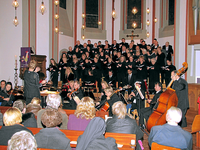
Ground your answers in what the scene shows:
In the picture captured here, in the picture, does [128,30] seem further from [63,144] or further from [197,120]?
[63,144]

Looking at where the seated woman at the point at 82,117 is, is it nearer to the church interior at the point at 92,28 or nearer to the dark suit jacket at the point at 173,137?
the dark suit jacket at the point at 173,137

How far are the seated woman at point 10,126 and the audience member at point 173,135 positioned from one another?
1701 millimetres

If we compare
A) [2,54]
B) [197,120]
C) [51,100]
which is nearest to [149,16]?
[2,54]

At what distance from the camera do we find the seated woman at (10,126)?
2.62 metres

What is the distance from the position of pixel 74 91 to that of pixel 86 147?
416 cm

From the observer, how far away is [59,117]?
2615mm

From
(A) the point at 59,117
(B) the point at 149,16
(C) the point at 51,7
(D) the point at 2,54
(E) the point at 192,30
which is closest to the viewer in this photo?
(A) the point at 59,117

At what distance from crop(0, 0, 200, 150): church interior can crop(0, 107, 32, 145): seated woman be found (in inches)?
121

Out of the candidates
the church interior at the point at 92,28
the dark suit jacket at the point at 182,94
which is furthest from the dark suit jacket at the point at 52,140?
the dark suit jacket at the point at 182,94

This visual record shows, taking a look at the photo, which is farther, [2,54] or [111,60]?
[2,54]

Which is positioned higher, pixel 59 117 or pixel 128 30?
pixel 128 30

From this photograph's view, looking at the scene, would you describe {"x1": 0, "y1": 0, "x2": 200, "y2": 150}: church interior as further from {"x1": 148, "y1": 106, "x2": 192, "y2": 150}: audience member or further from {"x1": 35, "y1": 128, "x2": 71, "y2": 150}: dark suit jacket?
{"x1": 35, "y1": 128, "x2": 71, "y2": 150}: dark suit jacket

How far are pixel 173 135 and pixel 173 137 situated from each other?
25 mm

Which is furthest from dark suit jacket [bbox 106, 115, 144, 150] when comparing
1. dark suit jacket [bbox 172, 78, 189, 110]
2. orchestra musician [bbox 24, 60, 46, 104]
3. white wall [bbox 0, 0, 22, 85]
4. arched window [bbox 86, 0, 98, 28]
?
arched window [bbox 86, 0, 98, 28]
